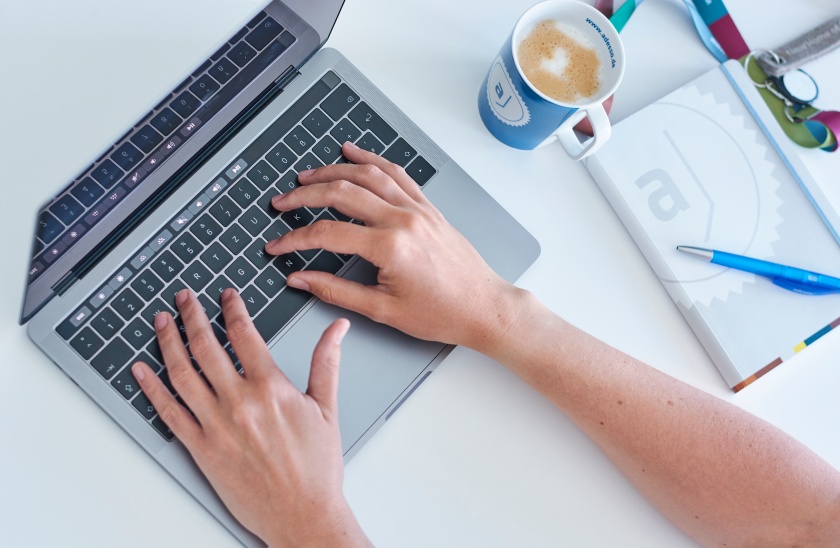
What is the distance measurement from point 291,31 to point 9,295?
375mm

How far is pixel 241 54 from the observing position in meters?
0.68

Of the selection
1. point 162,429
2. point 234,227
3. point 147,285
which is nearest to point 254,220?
point 234,227

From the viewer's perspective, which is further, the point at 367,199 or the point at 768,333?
the point at 768,333

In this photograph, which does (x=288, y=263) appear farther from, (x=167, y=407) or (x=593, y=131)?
(x=593, y=131)

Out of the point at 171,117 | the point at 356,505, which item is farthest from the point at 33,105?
the point at 356,505

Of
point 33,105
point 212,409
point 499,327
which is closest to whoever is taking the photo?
point 33,105

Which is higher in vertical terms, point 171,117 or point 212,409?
point 171,117

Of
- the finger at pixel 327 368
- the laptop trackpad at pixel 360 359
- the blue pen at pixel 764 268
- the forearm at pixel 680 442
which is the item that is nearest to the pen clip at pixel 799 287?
the blue pen at pixel 764 268

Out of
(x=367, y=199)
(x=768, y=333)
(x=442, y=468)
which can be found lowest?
(x=768, y=333)

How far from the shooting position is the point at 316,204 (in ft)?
2.31

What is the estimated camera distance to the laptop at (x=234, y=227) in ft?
2.06

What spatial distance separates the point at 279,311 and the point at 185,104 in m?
0.22

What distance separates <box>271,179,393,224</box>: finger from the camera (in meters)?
0.70

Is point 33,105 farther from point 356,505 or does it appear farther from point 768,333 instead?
point 768,333
